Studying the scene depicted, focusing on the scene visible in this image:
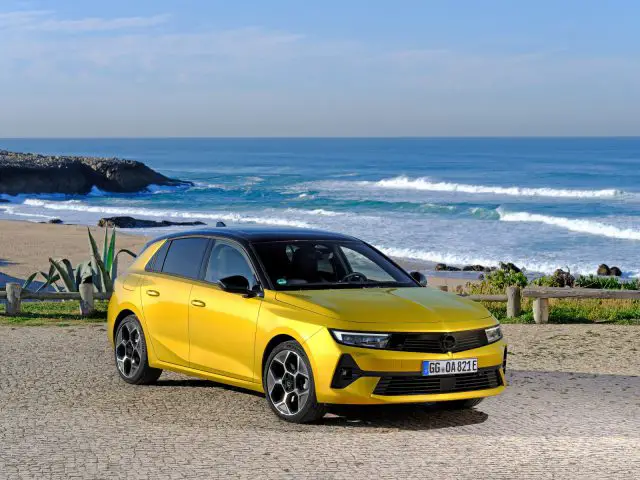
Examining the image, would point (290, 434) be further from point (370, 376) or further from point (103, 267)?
point (103, 267)

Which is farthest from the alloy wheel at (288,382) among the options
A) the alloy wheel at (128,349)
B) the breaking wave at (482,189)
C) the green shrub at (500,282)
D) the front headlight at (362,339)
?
the breaking wave at (482,189)

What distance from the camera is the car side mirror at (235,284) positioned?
9.29m

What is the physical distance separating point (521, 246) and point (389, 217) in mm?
16522

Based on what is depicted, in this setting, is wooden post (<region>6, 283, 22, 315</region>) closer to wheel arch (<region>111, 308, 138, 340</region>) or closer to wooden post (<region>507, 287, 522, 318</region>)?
wheel arch (<region>111, 308, 138, 340</region>)

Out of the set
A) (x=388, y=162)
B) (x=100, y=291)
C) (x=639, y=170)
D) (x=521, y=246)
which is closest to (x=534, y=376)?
(x=100, y=291)

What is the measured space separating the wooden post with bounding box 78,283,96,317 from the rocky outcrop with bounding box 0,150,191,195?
7772cm

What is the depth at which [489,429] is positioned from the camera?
29.2ft

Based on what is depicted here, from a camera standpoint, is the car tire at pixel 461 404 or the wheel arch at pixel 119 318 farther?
the wheel arch at pixel 119 318

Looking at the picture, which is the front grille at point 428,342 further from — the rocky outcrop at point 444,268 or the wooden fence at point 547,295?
the rocky outcrop at point 444,268

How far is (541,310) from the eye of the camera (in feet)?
56.2

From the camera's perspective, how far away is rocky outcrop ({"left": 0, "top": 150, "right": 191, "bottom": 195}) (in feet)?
310

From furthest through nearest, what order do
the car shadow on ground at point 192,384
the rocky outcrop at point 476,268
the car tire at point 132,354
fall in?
the rocky outcrop at point 476,268 < the car shadow on ground at point 192,384 < the car tire at point 132,354

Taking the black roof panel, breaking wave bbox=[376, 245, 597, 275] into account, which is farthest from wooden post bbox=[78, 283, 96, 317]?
breaking wave bbox=[376, 245, 597, 275]

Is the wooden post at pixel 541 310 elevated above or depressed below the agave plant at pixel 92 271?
below
